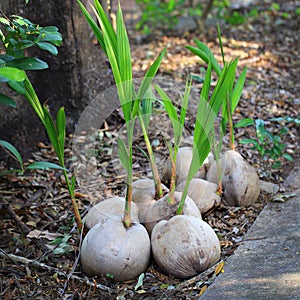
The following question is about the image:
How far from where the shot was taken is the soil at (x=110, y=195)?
7.86 feet

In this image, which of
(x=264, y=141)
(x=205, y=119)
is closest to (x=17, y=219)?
(x=205, y=119)

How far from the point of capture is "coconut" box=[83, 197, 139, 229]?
8.48ft

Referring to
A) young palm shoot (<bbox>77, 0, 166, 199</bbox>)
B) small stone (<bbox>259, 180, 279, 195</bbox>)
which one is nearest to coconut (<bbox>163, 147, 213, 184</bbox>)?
small stone (<bbox>259, 180, 279, 195</bbox>)

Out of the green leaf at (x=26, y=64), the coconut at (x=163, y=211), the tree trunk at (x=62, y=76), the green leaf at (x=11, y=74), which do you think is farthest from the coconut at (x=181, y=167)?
the green leaf at (x=11, y=74)

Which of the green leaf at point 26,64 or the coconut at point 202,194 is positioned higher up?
the green leaf at point 26,64

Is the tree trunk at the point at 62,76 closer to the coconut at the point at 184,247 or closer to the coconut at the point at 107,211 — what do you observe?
the coconut at the point at 107,211

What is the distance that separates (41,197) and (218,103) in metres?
1.21

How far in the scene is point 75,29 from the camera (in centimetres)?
365

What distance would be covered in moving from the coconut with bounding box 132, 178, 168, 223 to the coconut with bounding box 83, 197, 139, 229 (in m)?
0.03

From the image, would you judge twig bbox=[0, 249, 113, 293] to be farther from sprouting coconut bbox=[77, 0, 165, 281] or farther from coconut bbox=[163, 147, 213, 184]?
coconut bbox=[163, 147, 213, 184]

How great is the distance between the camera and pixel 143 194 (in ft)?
8.91

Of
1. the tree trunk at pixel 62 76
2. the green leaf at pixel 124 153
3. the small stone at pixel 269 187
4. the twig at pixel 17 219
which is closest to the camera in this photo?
the green leaf at pixel 124 153

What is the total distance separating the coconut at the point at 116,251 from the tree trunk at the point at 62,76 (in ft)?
3.96

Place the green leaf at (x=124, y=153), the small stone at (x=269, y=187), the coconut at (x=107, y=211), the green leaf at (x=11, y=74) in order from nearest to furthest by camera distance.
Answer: the green leaf at (x=11, y=74)
the green leaf at (x=124, y=153)
the coconut at (x=107, y=211)
the small stone at (x=269, y=187)
